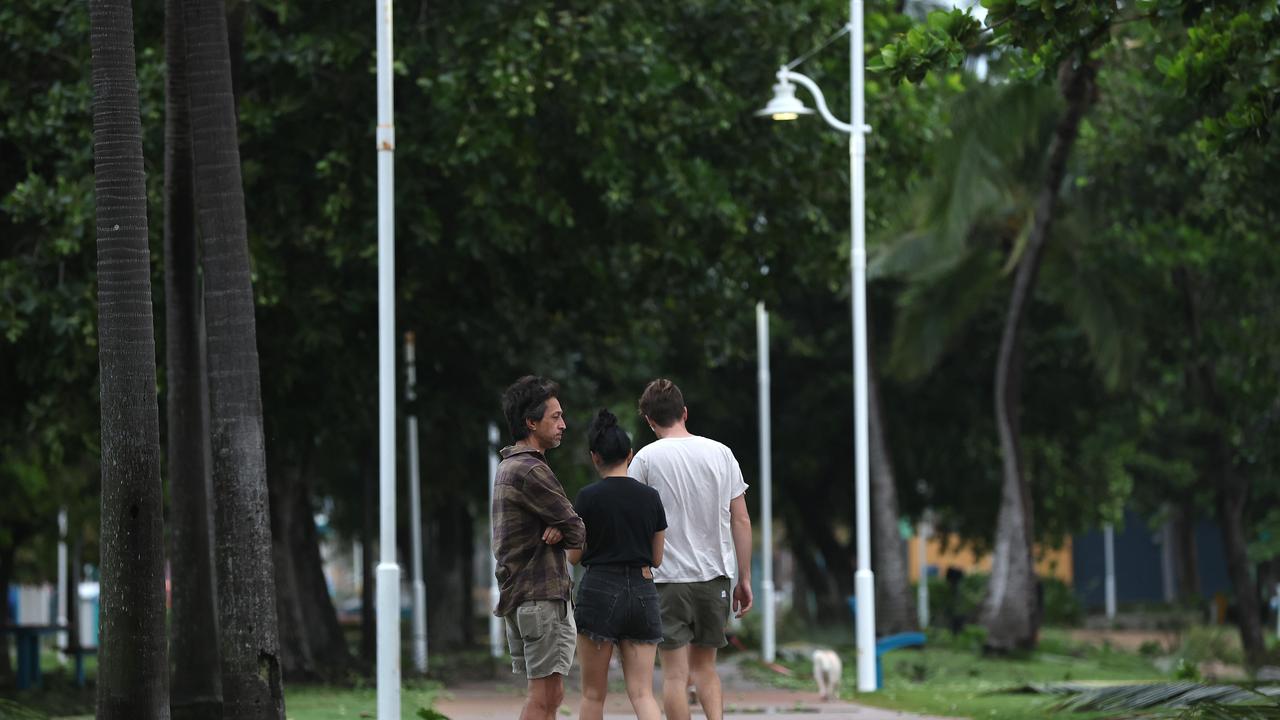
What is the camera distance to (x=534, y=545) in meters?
8.59

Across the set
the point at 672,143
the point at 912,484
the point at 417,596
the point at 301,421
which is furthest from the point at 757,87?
the point at 912,484

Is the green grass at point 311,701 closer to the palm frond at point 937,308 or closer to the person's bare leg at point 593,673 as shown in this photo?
the person's bare leg at point 593,673

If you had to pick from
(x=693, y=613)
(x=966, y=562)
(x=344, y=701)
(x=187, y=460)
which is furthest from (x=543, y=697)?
(x=966, y=562)

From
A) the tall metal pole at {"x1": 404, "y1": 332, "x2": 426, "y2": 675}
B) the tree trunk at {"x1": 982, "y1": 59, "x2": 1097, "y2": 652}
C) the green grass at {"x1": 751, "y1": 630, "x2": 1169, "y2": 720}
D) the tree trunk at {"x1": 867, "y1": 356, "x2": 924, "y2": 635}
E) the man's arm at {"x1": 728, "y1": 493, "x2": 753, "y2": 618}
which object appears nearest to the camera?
the man's arm at {"x1": 728, "y1": 493, "x2": 753, "y2": 618}

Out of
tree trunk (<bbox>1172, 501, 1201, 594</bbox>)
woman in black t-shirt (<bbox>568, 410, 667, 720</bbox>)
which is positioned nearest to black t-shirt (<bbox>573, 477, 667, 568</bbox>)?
woman in black t-shirt (<bbox>568, 410, 667, 720</bbox>)

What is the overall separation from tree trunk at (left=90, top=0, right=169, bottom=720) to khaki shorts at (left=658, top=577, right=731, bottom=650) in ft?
8.89

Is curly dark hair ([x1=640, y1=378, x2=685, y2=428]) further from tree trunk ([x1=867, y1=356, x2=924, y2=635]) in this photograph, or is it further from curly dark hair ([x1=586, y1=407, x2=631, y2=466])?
tree trunk ([x1=867, y1=356, x2=924, y2=635])

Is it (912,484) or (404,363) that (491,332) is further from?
(912,484)

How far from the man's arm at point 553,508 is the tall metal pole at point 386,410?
3.74 m

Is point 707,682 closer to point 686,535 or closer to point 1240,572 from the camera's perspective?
point 686,535

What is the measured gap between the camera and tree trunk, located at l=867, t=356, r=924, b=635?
3164 centimetres

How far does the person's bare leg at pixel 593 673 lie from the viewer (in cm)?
867

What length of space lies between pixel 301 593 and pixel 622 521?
45.1ft

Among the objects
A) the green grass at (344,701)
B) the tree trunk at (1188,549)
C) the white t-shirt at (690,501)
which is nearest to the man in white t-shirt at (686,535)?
the white t-shirt at (690,501)
